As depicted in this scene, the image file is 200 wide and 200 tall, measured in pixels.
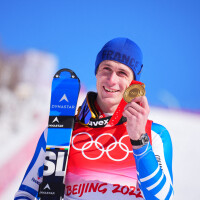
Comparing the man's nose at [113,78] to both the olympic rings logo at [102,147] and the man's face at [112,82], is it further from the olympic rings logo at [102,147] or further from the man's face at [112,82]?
the olympic rings logo at [102,147]

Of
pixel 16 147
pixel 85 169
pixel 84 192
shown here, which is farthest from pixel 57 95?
pixel 16 147

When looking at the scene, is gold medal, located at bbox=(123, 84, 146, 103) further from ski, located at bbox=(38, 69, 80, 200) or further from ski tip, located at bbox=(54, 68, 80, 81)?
ski tip, located at bbox=(54, 68, 80, 81)

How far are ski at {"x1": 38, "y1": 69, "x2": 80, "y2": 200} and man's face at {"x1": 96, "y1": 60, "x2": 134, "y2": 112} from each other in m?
0.29

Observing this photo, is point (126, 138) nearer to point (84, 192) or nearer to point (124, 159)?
point (124, 159)

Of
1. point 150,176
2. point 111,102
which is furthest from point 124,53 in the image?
point 150,176

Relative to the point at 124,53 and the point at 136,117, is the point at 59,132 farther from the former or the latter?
the point at 124,53

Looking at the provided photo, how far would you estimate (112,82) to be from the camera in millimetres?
2342

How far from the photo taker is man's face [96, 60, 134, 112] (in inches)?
93.5

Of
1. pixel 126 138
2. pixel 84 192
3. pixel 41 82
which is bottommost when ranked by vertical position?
pixel 84 192

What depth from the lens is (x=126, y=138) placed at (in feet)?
7.52

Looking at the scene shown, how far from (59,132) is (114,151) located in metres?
0.51

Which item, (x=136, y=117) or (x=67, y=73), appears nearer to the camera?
(x=136, y=117)

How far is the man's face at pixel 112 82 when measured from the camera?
2.38m

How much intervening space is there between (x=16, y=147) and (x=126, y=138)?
7.58 metres
